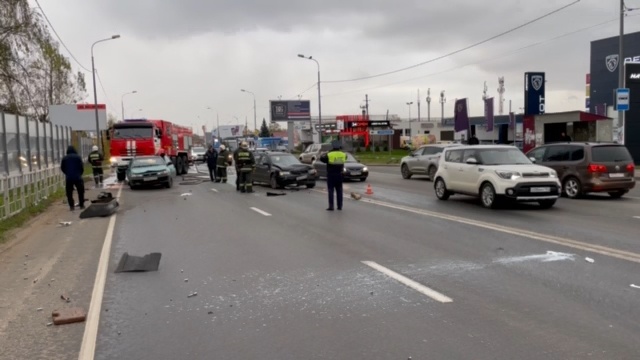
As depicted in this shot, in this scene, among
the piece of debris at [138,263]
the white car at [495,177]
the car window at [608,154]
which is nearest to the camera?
the piece of debris at [138,263]

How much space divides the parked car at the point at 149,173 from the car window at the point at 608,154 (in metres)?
16.3

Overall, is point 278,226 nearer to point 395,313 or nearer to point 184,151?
point 395,313

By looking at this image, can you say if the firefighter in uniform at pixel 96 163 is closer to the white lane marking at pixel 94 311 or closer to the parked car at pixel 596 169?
the white lane marking at pixel 94 311

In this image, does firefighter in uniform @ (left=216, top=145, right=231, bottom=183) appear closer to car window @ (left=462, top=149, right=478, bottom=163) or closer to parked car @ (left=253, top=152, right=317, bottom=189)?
parked car @ (left=253, top=152, right=317, bottom=189)

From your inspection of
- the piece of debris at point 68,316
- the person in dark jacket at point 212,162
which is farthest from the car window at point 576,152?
the person in dark jacket at point 212,162

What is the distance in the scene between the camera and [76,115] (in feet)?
158

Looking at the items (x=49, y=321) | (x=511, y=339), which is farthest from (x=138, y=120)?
(x=511, y=339)

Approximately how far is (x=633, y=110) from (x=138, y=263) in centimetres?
3116

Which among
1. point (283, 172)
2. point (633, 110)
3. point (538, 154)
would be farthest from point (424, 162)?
point (633, 110)

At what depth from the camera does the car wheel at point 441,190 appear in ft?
51.9

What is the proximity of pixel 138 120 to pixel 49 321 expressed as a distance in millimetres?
24891

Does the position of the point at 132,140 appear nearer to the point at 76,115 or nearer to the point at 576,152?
the point at 576,152

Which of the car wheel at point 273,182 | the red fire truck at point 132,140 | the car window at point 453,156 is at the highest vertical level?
the red fire truck at point 132,140

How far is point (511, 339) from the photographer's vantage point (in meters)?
4.61
